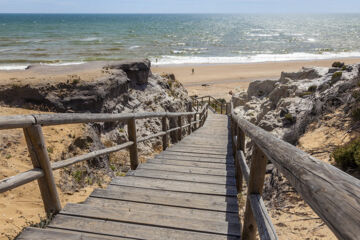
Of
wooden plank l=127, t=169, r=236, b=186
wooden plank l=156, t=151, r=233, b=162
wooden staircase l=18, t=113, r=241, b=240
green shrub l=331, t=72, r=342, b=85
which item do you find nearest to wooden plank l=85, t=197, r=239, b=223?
wooden staircase l=18, t=113, r=241, b=240

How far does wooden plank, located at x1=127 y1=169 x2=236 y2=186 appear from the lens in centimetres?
366

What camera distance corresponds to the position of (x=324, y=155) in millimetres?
5227

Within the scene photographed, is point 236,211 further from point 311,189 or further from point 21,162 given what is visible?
point 21,162

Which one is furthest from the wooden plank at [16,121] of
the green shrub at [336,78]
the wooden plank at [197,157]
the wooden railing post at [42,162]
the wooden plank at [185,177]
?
the green shrub at [336,78]

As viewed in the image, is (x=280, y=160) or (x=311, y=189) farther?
(x=280, y=160)

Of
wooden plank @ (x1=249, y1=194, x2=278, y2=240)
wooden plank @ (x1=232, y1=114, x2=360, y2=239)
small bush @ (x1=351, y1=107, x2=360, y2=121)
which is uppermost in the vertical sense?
wooden plank @ (x1=232, y1=114, x2=360, y2=239)

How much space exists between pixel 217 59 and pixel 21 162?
38.2 m

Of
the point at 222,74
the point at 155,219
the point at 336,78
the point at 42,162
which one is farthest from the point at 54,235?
the point at 222,74

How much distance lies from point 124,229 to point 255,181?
50.7 inches

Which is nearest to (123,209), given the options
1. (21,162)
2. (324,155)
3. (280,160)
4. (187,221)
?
(187,221)

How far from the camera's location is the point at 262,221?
1.71 meters

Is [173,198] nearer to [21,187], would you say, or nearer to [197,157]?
[197,157]

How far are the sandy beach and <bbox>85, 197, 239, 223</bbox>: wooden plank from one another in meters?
22.9

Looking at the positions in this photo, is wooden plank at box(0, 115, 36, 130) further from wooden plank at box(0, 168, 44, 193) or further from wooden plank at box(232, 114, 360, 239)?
wooden plank at box(232, 114, 360, 239)
